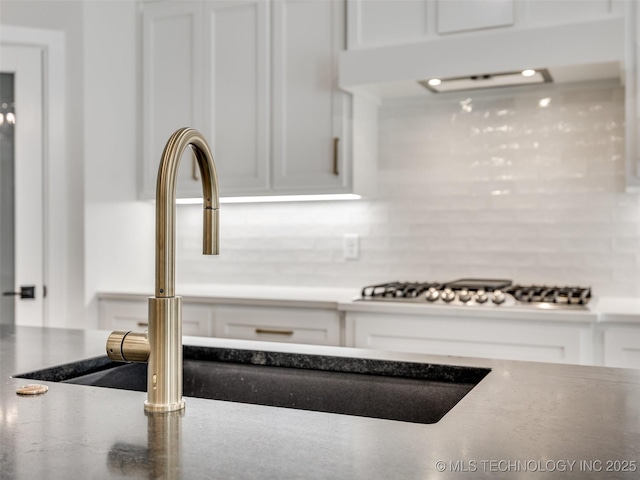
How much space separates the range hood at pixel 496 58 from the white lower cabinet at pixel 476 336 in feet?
3.18

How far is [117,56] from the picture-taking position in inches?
142

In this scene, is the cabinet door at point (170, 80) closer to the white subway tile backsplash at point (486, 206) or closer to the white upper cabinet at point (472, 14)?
the white subway tile backsplash at point (486, 206)

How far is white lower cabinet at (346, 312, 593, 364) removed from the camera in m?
2.44

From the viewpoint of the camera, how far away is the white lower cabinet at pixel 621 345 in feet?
7.80

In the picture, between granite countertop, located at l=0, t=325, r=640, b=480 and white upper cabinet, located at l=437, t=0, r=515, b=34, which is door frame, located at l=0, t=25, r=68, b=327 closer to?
white upper cabinet, located at l=437, t=0, r=515, b=34

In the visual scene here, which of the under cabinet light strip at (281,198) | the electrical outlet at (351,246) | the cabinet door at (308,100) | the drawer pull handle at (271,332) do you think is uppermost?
→ the cabinet door at (308,100)

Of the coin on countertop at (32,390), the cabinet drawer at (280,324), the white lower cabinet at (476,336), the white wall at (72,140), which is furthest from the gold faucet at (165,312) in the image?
the white wall at (72,140)

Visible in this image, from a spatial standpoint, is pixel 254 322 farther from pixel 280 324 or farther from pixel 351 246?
pixel 351 246

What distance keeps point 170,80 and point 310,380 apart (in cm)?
255

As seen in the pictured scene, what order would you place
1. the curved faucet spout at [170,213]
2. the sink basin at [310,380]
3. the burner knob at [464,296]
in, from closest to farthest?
the curved faucet spout at [170,213]
the sink basin at [310,380]
the burner knob at [464,296]

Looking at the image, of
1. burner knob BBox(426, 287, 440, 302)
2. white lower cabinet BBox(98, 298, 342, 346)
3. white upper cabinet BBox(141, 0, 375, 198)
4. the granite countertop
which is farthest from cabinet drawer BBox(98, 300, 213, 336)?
the granite countertop

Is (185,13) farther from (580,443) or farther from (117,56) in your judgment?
(580,443)

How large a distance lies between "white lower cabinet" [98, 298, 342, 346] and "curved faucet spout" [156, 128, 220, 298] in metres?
1.94

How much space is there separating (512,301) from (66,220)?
7.15 feet
